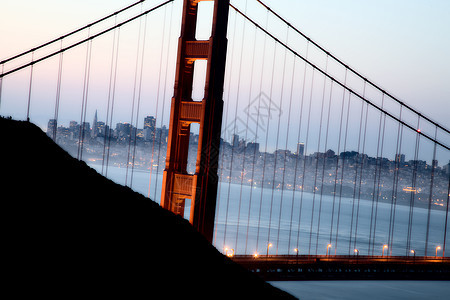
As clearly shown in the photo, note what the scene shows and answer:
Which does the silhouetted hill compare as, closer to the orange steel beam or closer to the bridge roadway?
the orange steel beam

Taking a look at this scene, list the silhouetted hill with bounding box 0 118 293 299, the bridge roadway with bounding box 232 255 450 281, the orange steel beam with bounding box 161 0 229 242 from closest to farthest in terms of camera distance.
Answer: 1. the silhouetted hill with bounding box 0 118 293 299
2. the orange steel beam with bounding box 161 0 229 242
3. the bridge roadway with bounding box 232 255 450 281

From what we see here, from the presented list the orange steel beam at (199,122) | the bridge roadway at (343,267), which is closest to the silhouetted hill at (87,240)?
the orange steel beam at (199,122)

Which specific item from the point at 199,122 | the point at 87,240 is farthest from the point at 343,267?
the point at 87,240

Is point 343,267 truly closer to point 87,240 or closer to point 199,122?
point 199,122

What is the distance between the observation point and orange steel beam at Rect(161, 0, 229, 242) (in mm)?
18828

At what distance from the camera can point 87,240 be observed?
9336mm

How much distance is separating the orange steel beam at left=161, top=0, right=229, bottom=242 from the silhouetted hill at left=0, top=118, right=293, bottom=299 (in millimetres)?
5776

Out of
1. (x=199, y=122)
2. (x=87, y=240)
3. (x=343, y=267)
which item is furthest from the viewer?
(x=343, y=267)

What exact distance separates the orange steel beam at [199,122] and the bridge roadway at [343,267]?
6.04m

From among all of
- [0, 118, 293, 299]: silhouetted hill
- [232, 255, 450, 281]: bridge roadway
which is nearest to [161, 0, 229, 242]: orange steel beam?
[0, 118, 293, 299]: silhouetted hill

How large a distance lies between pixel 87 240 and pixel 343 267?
22471 millimetres

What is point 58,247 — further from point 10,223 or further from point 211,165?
point 211,165

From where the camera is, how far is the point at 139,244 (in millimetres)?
10359

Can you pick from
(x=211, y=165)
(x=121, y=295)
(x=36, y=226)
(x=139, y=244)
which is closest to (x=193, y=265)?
(x=139, y=244)
